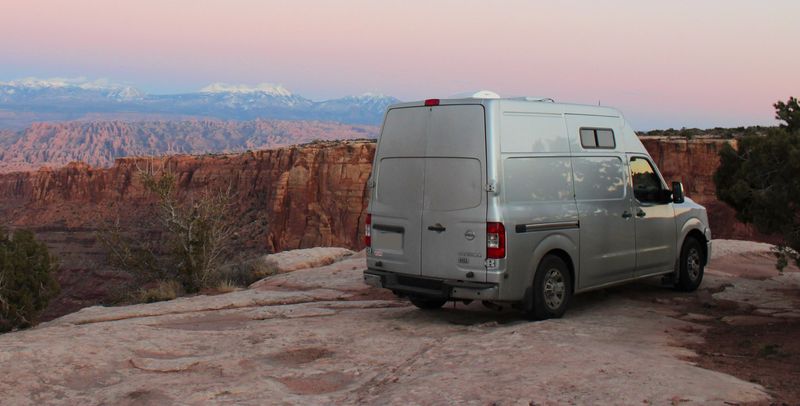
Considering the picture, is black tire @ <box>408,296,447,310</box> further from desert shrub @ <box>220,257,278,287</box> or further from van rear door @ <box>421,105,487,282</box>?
desert shrub @ <box>220,257,278,287</box>

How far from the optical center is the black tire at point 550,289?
8.58 meters

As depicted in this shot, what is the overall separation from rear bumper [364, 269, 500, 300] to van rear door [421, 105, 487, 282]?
8cm

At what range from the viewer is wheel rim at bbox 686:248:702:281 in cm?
1102

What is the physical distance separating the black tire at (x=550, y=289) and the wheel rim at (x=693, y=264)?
3016 mm

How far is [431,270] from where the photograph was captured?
863 cm

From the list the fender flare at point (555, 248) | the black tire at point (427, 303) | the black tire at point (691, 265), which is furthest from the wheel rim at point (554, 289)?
the black tire at point (691, 265)

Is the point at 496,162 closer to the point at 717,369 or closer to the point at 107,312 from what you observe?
the point at 717,369

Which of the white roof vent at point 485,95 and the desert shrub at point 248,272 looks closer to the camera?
the white roof vent at point 485,95

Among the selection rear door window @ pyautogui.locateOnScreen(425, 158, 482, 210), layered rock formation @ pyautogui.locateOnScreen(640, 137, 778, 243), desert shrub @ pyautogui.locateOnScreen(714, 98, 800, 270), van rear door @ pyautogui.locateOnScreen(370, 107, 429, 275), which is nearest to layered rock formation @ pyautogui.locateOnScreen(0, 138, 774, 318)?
layered rock formation @ pyautogui.locateOnScreen(640, 137, 778, 243)

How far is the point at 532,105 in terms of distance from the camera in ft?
28.7

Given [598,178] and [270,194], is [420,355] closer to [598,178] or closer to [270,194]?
[598,178]

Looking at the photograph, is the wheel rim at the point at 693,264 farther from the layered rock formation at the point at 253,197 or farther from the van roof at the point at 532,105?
the layered rock formation at the point at 253,197

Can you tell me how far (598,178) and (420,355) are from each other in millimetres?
3815

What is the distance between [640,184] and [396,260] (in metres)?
3.71
